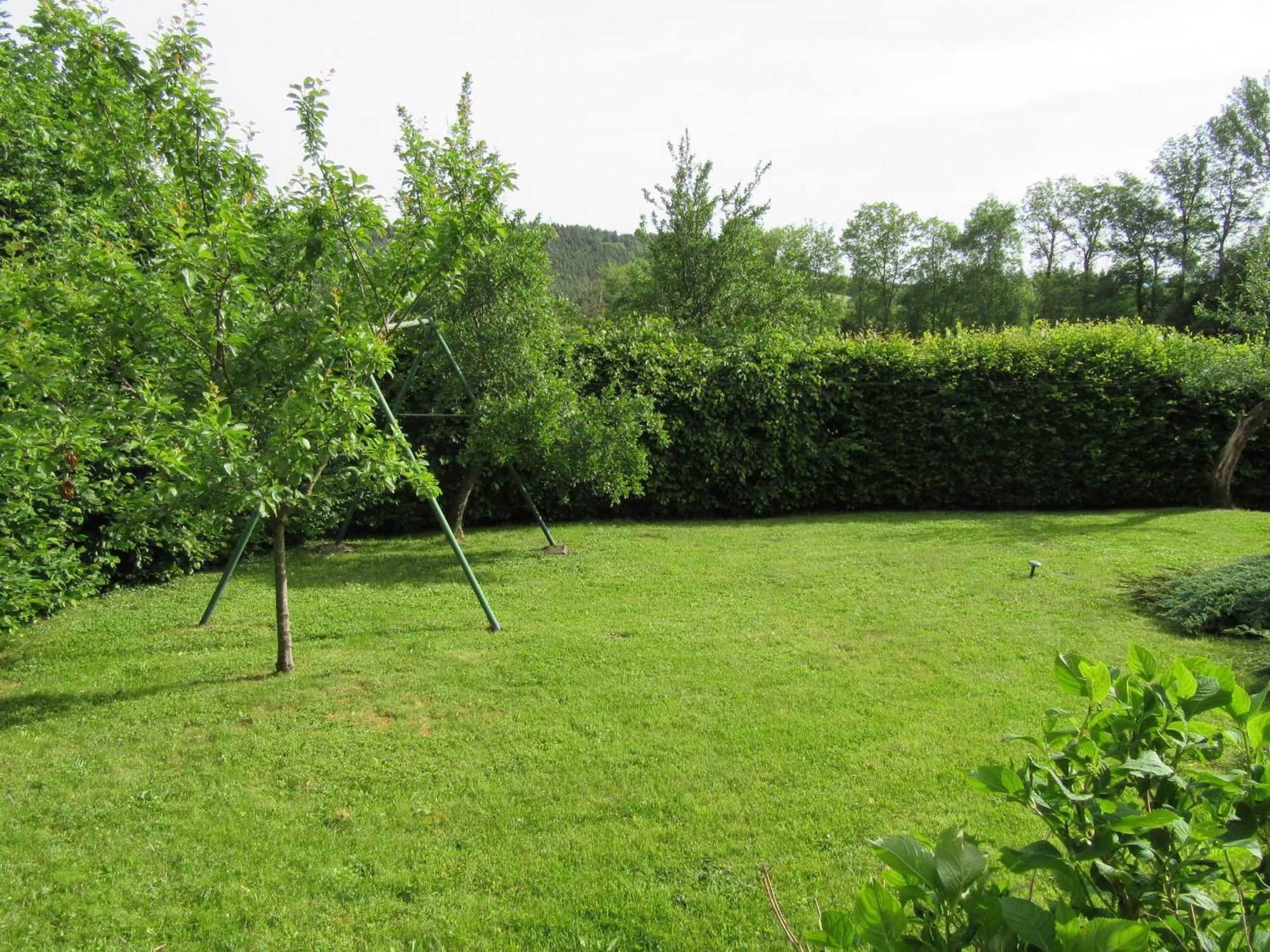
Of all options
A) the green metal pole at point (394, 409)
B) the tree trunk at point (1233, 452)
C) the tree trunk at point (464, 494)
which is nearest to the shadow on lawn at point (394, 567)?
the green metal pole at point (394, 409)

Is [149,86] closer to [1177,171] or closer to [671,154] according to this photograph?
[671,154]

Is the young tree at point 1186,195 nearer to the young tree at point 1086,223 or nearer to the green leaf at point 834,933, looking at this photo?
the young tree at point 1086,223

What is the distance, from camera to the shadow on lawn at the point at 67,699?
479 cm

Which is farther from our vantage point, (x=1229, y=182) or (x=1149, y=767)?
(x=1229, y=182)

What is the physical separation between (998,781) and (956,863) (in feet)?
0.69

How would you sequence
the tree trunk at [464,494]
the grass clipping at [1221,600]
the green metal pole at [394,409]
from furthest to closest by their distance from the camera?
1. the tree trunk at [464,494]
2. the green metal pole at [394,409]
3. the grass clipping at [1221,600]

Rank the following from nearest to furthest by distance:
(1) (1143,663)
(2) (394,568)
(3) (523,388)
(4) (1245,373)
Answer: (1) (1143,663), (2) (394,568), (3) (523,388), (4) (1245,373)

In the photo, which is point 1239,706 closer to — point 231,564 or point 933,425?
point 231,564

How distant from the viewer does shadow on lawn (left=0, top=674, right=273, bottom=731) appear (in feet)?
15.7

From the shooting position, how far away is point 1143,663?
51.9 inches

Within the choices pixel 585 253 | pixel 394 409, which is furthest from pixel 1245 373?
pixel 585 253

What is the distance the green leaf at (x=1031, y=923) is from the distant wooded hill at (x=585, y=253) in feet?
222

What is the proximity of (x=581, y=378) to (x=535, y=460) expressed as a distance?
2256mm

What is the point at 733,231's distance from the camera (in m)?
20.1
